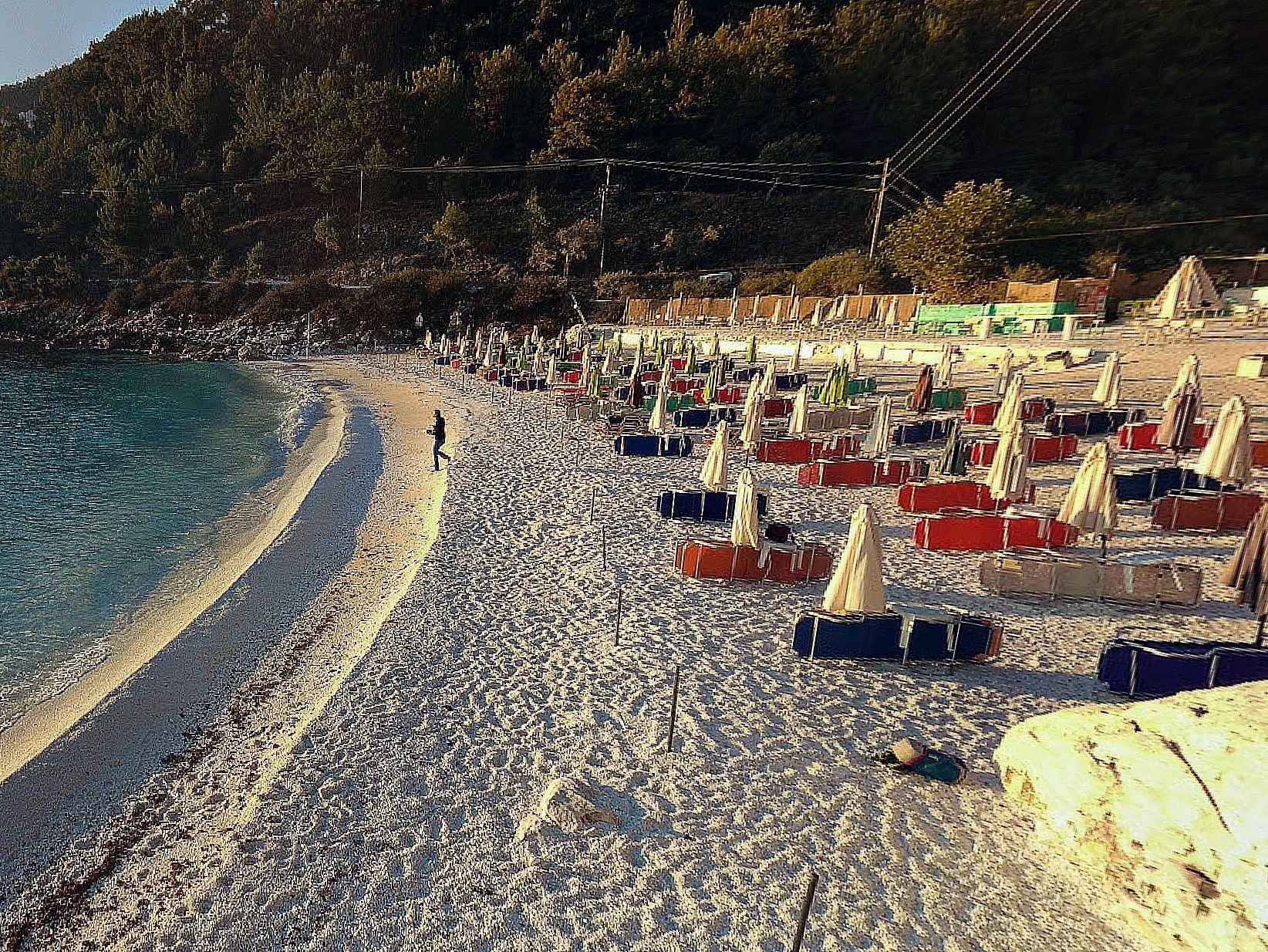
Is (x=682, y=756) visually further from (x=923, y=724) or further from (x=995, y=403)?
(x=995, y=403)

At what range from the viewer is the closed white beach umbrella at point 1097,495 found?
8.76 metres

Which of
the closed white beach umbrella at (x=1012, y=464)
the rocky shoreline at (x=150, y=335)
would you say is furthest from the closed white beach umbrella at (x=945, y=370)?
the rocky shoreline at (x=150, y=335)

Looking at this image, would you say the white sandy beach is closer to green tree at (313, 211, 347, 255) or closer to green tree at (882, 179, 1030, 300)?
green tree at (882, 179, 1030, 300)

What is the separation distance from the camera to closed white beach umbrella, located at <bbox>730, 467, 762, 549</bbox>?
9.17 meters

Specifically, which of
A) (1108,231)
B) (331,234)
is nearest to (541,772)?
(1108,231)

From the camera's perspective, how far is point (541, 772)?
5.93 metres

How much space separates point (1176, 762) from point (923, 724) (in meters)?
2.61

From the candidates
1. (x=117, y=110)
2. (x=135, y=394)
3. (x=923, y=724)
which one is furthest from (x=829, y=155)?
(x=117, y=110)

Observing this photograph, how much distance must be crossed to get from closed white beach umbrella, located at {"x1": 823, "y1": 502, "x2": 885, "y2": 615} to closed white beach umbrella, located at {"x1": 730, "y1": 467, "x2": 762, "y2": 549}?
6.78 feet

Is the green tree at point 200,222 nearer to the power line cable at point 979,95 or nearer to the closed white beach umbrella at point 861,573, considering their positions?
the power line cable at point 979,95

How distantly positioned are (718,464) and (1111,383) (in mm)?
10512

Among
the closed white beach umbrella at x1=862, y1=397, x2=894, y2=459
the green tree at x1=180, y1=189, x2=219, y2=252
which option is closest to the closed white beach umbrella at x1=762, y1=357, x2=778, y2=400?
the closed white beach umbrella at x1=862, y1=397, x2=894, y2=459

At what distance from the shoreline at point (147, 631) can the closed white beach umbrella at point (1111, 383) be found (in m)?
18.1

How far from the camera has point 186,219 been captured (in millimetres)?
68000
